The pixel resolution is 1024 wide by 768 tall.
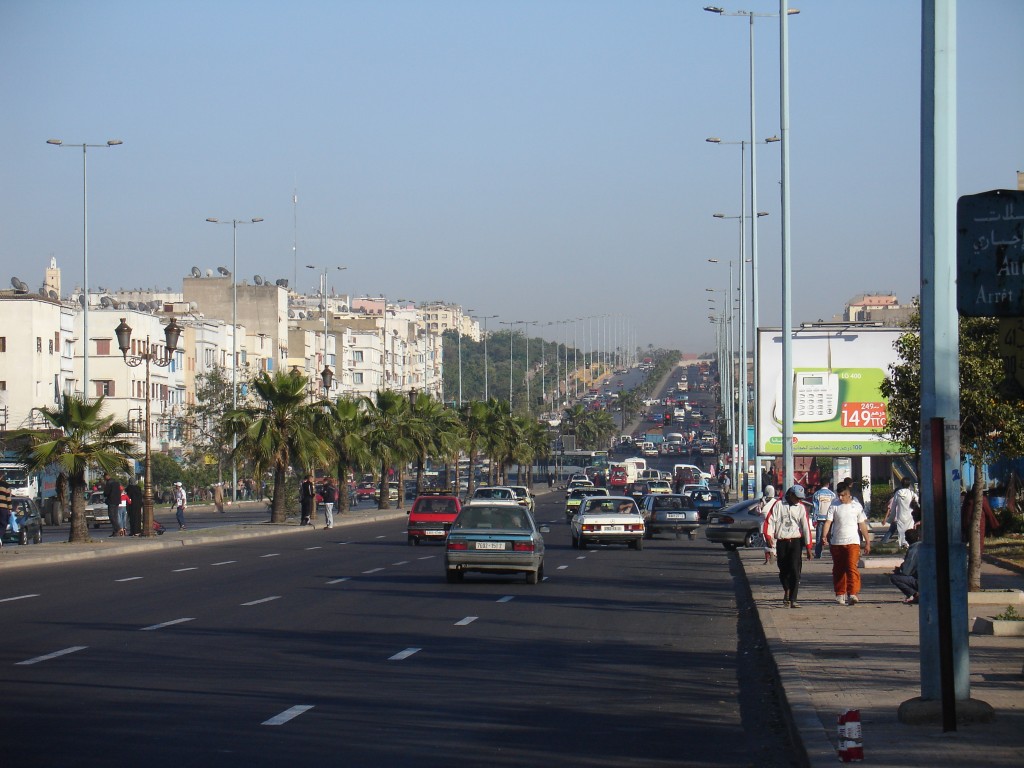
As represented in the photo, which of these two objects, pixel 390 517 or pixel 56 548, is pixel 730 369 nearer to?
pixel 390 517

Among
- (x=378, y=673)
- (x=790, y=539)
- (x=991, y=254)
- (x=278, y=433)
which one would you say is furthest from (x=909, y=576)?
(x=278, y=433)

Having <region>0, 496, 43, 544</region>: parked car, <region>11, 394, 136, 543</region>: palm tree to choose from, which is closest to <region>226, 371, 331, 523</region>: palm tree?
<region>0, 496, 43, 544</region>: parked car

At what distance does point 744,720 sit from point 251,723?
149 inches

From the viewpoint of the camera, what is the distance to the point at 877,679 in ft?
39.7

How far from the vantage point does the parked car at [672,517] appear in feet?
153

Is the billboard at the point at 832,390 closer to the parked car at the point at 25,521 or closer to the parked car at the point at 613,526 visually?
the parked car at the point at 613,526

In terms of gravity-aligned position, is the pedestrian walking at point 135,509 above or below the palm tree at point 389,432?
below

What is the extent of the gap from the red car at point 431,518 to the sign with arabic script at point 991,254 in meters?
31.9

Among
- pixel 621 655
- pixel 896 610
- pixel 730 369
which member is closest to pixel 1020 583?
pixel 896 610

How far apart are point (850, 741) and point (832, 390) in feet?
126

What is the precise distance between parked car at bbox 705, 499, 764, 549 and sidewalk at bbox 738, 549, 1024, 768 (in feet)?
53.9

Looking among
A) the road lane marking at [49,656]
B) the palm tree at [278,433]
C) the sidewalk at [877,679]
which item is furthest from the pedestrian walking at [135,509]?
the road lane marking at [49,656]

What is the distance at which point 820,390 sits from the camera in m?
45.9

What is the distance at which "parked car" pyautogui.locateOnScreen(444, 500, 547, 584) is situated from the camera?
24.8 m
